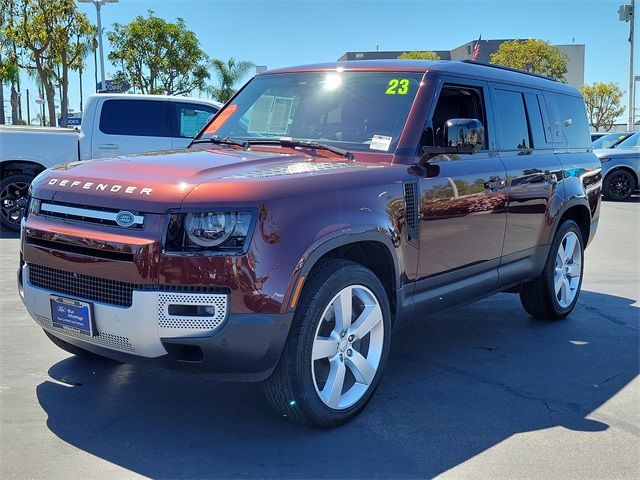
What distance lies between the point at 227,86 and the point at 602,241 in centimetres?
3368

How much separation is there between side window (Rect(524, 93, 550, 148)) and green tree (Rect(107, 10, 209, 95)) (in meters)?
32.6

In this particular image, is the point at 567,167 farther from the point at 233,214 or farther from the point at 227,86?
the point at 227,86

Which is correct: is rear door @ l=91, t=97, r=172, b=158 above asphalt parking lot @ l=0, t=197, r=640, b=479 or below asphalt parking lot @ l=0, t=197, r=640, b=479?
above

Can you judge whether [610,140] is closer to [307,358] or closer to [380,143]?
[380,143]

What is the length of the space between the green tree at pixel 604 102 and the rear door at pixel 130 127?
212 feet

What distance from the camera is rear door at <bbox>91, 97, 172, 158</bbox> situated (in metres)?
10.3

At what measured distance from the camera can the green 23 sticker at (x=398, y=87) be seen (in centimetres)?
437

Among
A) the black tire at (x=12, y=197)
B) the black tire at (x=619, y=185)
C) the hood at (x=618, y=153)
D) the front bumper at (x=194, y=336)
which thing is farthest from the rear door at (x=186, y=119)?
the black tire at (x=619, y=185)

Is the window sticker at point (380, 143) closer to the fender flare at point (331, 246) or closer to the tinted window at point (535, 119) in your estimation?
A: the fender flare at point (331, 246)

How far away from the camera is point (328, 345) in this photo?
3516 mm

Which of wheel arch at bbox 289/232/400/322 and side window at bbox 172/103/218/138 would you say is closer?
wheel arch at bbox 289/232/400/322

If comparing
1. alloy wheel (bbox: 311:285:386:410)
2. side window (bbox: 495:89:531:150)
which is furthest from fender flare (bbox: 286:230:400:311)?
side window (bbox: 495:89:531:150)

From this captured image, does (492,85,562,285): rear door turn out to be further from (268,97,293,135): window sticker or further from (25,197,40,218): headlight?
(25,197,40,218): headlight

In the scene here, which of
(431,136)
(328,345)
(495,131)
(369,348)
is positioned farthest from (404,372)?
(495,131)
